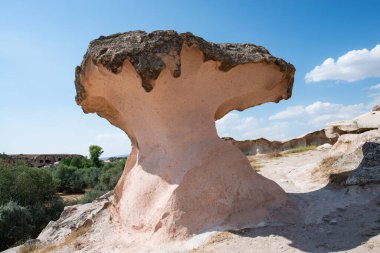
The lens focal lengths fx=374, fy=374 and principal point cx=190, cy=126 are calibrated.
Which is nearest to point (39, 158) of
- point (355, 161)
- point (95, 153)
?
point (95, 153)

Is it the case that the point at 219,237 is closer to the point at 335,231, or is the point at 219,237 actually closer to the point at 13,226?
the point at 335,231

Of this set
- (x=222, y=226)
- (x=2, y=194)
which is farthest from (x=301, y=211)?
(x=2, y=194)

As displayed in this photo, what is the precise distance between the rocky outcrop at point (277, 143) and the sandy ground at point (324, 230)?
10.5m

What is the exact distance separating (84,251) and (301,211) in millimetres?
2940

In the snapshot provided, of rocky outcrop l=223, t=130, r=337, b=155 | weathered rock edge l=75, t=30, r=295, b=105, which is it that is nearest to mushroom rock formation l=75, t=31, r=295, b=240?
weathered rock edge l=75, t=30, r=295, b=105

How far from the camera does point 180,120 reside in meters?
5.12

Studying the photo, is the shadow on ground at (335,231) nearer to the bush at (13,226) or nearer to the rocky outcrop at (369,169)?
the rocky outcrop at (369,169)

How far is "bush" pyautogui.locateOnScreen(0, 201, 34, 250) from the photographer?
43.5 feet

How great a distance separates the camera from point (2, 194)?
57.6ft

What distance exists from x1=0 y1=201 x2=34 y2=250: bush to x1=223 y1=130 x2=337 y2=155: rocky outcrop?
8.52 meters

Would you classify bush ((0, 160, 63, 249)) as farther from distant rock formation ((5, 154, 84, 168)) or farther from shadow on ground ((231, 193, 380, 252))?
distant rock formation ((5, 154, 84, 168))

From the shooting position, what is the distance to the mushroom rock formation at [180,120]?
14.9 ft

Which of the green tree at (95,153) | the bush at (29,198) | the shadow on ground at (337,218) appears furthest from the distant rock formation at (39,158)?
the shadow on ground at (337,218)

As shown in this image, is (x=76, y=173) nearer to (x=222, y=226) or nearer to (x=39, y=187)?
(x=39, y=187)
